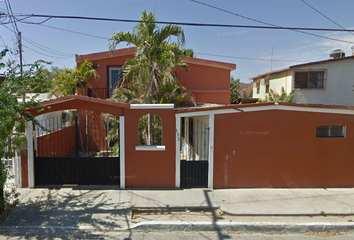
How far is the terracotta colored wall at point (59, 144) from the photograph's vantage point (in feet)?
26.6

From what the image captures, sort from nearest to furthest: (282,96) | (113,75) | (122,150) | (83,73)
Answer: (122,150)
(83,73)
(113,75)
(282,96)

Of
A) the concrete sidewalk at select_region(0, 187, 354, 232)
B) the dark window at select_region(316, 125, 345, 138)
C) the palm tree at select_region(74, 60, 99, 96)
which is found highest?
the palm tree at select_region(74, 60, 99, 96)

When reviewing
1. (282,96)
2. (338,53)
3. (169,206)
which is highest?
(338,53)

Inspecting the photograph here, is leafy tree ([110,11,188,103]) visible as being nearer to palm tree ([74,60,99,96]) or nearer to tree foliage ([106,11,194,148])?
tree foliage ([106,11,194,148])

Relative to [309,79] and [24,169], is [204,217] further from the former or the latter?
[309,79]

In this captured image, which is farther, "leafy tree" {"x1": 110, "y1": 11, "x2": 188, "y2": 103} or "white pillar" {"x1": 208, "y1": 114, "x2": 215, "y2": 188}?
"leafy tree" {"x1": 110, "y1": 11, "x2": 188, "y2": 103}

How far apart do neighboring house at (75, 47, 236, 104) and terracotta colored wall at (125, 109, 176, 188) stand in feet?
16.5

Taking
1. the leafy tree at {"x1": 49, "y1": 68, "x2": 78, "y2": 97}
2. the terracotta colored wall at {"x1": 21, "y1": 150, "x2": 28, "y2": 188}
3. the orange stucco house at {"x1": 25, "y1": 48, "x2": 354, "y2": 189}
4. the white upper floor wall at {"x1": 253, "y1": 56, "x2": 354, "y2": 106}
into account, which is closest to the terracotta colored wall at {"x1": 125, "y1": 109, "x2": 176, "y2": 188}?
the orange stucco house at {"x1": 25, "y1": 48, "x2": 354, "y2": 189}

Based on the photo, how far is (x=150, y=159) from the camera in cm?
663

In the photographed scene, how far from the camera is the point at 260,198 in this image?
6152 mm

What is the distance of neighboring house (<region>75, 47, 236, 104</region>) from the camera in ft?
36.9

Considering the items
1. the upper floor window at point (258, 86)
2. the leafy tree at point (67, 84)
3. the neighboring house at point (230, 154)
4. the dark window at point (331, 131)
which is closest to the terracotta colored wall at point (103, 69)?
the leafy tree at point (67, 84)

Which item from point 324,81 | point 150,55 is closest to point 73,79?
point 150,55

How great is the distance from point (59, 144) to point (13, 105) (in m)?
5.19
